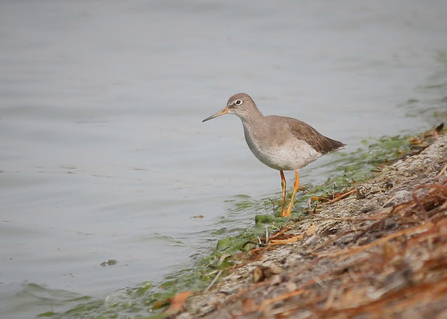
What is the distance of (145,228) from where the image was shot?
7363 mm

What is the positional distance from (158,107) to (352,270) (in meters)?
8.65

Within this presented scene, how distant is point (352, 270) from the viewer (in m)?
3.50

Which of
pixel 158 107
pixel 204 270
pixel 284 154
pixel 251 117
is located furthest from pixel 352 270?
pixel 158 107

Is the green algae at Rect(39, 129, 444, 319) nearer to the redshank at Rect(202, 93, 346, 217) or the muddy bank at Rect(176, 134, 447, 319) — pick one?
the muddy bank at Rect(176, 134, 447, 319)

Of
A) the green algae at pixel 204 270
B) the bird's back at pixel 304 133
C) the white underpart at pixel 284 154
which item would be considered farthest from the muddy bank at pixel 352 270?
the bird's back at pixel 304 133

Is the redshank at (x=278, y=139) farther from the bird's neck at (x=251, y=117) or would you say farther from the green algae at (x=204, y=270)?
the green algae at (x=204, y=270)

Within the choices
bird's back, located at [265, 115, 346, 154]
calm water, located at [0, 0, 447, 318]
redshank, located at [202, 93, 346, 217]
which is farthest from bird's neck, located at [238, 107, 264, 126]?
calm water, located at [0, 0, 447, 318]

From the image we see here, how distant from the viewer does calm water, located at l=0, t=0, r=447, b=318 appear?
22.4 feet

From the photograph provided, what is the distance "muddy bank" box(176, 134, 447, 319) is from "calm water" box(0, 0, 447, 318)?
159cm

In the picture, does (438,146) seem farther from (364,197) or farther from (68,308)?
(68,308)

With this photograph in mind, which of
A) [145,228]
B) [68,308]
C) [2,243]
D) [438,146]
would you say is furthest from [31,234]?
[438,146]

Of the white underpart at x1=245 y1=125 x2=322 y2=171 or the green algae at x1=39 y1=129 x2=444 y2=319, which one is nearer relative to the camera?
the green algae at x1=39 y1=129 x2=444 y2=319

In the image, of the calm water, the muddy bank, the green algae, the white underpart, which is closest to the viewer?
the muddy bank

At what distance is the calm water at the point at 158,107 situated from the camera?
6.84 m
